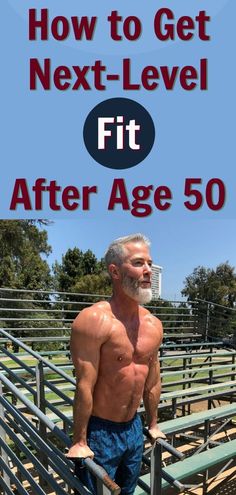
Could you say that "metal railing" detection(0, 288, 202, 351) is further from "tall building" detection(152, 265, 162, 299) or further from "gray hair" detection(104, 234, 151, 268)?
"gray hair" detection(104, 234, 151, 268)

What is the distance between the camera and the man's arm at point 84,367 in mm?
2131

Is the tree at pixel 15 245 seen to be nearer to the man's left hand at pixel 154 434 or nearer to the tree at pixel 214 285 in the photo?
the man's left hand at pixel 154 434

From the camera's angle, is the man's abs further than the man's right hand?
Yes

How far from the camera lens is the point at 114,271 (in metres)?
2.37

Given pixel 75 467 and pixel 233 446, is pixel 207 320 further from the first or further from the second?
pixel 75 467

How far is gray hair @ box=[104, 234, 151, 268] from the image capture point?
7.77ft

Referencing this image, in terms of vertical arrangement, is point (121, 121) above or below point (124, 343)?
above

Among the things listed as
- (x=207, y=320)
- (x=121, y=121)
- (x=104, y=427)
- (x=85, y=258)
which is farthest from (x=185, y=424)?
(x=85, y=258)

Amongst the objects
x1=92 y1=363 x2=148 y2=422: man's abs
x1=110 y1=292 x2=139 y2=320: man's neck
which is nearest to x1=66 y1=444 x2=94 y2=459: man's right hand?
x1=92 y1=363 x2=148 y2=422: man's abs

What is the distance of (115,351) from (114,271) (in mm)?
396

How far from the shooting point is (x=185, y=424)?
3854 millimetres

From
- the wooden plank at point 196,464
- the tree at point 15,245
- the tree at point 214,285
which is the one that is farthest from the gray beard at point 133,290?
the tree at point 214,285

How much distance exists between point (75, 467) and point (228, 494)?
131 inches

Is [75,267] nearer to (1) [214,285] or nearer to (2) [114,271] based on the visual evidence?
(1) [214,285]
